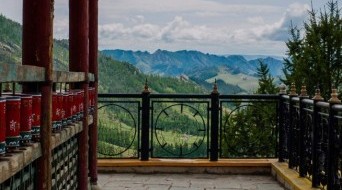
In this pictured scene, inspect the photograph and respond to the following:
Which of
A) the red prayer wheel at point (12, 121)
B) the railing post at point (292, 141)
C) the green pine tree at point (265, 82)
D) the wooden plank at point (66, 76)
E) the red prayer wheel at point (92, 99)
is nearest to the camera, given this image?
the red prayer wheel at point (12, 121)

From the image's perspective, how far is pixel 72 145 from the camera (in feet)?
16.6

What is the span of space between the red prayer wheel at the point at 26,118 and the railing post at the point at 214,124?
20.8ft

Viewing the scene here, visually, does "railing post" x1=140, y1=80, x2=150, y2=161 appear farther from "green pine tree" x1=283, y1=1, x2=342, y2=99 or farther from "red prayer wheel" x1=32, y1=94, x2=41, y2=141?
"green pine tree" x1=283, y1=1, x2=342, y2=99

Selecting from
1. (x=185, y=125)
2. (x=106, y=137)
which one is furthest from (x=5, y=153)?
(x=185, y=125)

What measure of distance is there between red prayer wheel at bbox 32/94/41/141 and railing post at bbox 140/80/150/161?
19.5ft

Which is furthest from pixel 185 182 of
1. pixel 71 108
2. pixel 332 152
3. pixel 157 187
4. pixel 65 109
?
pixel 65 109

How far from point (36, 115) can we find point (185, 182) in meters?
5.41

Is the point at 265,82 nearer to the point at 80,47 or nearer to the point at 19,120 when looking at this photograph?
the point at 80,47

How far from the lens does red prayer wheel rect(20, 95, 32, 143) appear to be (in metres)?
3.04

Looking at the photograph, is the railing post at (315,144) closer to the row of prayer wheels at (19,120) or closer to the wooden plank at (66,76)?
the wooden plank at (66,76)

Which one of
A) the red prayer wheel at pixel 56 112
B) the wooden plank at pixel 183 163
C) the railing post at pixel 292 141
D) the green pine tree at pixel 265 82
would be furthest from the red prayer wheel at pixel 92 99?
the green pine tree at pixel 265 82

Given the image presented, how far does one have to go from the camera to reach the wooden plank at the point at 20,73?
2644 mm

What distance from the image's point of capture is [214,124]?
9.45 m

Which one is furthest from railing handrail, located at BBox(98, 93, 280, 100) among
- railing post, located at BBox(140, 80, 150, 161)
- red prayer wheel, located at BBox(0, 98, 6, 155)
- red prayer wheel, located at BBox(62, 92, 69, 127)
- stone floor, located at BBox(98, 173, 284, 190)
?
red prayer wheel, located at BBox(0, 98, 6, 155)
